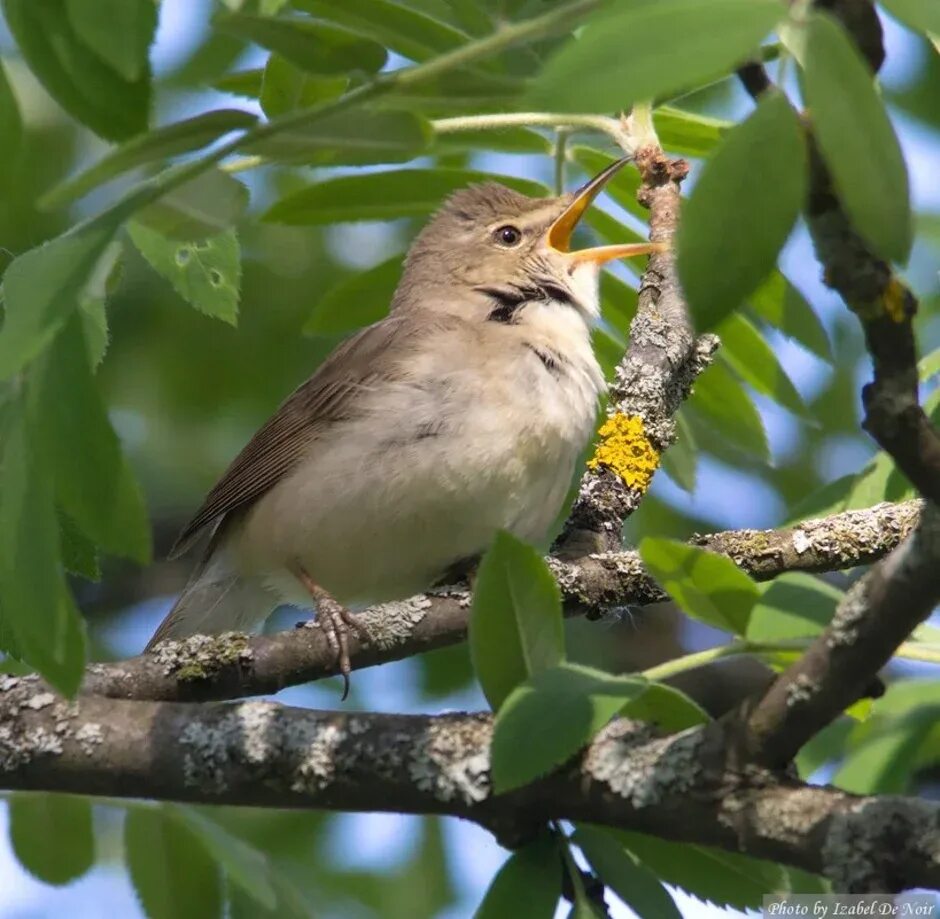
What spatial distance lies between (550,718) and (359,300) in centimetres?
244

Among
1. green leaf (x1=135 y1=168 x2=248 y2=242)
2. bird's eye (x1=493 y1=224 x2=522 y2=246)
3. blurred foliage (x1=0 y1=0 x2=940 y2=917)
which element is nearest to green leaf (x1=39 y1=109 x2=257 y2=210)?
blurred foliage (x1=0 y1=0 x2=940 y2=917)

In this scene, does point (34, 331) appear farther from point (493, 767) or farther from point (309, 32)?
point (493, 767)

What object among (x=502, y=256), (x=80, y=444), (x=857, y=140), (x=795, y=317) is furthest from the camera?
(x=502, y=256)

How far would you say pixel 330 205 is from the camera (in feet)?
13.1

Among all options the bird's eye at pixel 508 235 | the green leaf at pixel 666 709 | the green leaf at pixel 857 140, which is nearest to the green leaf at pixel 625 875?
the green leaf at pixel 666 709

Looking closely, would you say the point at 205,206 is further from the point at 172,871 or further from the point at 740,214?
the point at 172,871

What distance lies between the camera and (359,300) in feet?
14.3

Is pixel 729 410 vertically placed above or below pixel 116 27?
below

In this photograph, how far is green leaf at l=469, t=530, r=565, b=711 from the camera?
7.38 ft

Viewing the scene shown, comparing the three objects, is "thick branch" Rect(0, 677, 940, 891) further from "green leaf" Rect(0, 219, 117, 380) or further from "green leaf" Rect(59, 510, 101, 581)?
"green leaf" Rect(0, 219, 117, 380)

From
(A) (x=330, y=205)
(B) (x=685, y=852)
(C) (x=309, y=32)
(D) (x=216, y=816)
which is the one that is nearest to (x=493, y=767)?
(B) (x=685, y=852)

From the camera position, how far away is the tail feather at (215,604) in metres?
4.82

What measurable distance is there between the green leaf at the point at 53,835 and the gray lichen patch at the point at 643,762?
5.06 ft

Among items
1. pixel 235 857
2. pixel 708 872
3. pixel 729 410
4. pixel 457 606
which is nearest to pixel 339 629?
pixel 457 606
